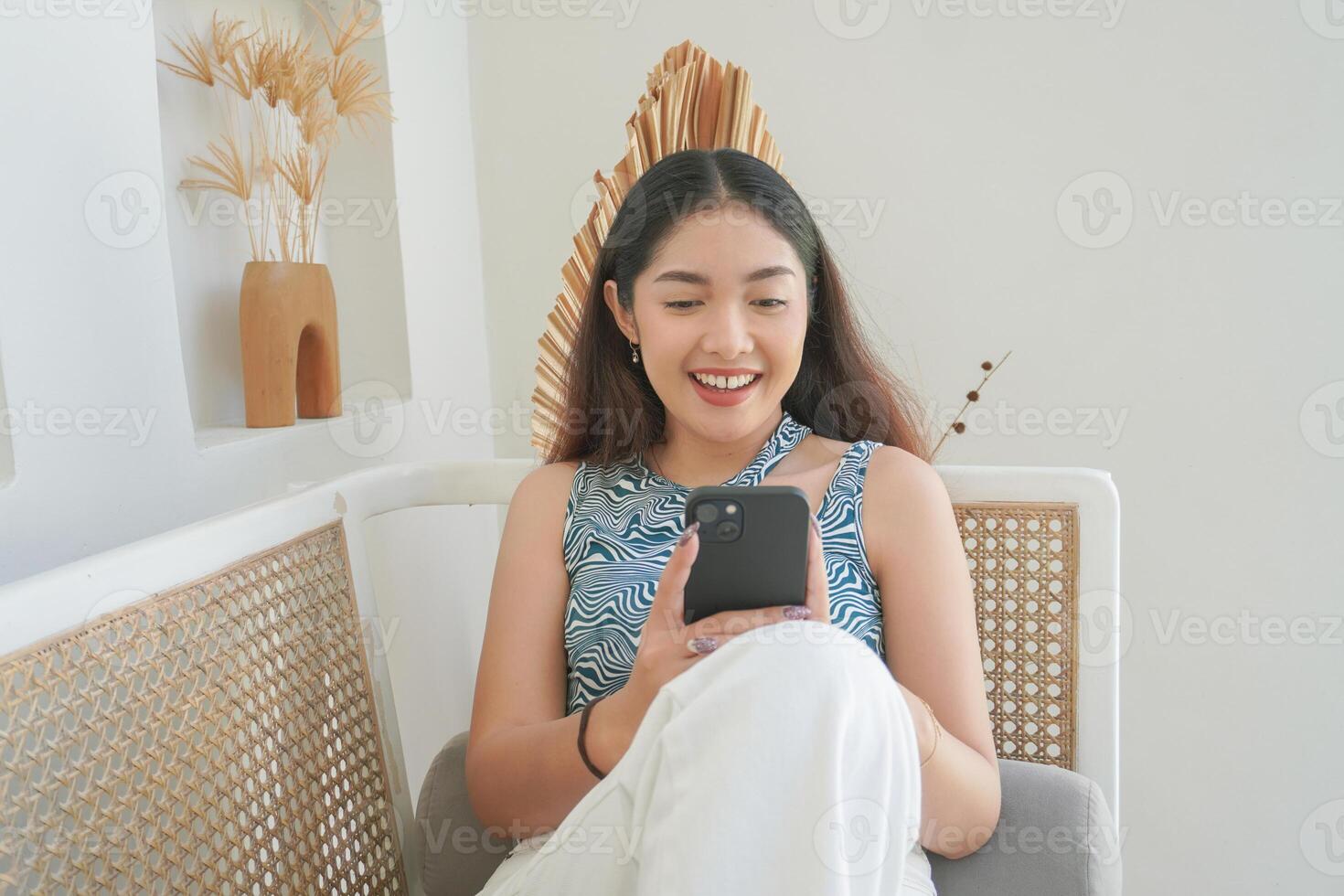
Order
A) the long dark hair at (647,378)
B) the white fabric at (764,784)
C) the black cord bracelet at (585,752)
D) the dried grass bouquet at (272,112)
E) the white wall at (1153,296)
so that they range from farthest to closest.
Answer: the white wall at (1153,296), the dried grass bouquet at (272,112), the long dark hair at (647,378), the black cord bracelet at (585,752), the white fabric at (764,784)

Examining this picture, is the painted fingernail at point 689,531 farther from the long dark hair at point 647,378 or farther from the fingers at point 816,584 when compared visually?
the long dark hair at point 647,378

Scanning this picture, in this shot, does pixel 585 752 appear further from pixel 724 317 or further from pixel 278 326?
pixel 278 326

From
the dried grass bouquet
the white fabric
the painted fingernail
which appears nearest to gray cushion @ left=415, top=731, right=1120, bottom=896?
the white fabric

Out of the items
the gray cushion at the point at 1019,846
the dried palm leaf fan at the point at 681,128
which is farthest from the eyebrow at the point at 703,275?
the gray cushion at the point at 1019,846

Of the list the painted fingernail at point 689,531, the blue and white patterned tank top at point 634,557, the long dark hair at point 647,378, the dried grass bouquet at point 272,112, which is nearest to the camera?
the painted fingernail at point 689,531

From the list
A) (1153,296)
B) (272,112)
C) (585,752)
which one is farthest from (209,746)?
(1153,296)

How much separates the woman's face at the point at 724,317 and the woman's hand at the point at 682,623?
11.9 inches

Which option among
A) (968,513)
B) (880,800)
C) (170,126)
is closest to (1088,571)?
(968,513)

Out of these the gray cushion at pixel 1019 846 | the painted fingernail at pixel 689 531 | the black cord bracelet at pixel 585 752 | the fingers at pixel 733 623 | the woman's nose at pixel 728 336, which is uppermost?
the woman's nose at pixel 728 336

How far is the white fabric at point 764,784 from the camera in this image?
28.8 inches

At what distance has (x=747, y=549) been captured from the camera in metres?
0.89

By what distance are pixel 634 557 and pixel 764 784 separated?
480 mm

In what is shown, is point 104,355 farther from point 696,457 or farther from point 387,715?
point 696,457

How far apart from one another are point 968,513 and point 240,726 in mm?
815
